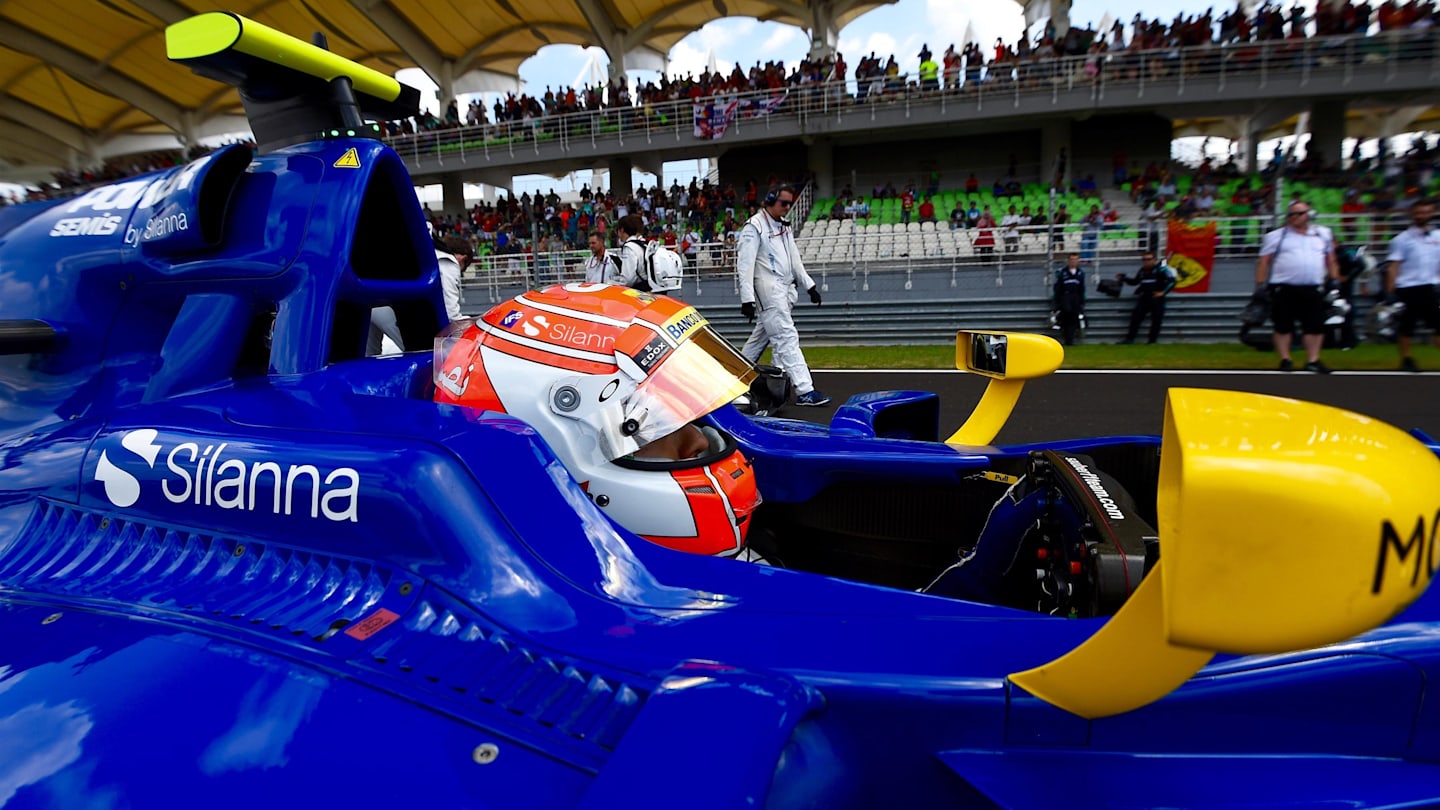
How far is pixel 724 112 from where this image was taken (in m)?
20.7

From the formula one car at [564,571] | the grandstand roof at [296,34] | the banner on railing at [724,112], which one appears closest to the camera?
the formula one car at [564,571]

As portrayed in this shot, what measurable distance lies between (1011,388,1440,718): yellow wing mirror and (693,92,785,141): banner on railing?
21232 millimetres

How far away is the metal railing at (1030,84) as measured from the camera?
16703mm

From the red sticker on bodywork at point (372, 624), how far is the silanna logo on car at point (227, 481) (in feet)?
0.55

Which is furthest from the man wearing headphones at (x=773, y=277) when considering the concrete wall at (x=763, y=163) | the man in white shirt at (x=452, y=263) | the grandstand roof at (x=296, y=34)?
the grandstand roof at (x=296, y=34)

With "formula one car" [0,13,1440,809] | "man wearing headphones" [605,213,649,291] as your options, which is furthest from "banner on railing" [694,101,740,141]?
"formula one car" [0,13,1440,809]

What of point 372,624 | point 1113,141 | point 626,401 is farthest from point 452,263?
point 1113,141

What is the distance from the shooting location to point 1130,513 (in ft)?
4.44

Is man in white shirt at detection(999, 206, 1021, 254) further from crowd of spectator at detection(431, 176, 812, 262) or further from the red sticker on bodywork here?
the red sticker on bodywork

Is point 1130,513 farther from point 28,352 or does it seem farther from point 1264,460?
point 28,352

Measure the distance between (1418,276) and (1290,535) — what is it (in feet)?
31.5

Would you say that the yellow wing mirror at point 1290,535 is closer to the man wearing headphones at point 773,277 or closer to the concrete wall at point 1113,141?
the man wearing headphones at point 773,277

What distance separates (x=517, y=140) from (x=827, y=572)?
23658 mm

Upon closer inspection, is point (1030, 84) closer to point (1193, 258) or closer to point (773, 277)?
point (1193, 258)
